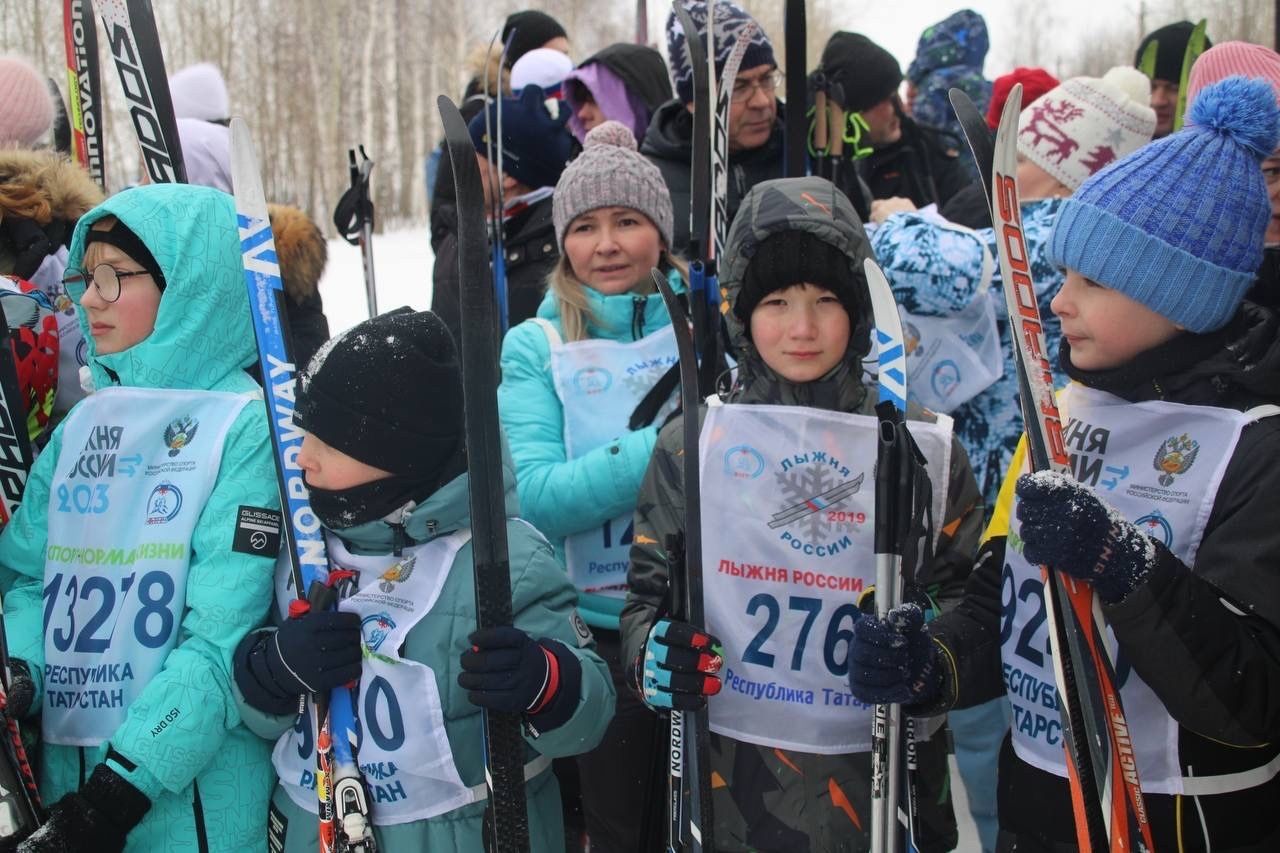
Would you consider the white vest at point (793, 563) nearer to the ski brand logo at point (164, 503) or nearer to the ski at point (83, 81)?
the ski brand logo at point (164, 503)

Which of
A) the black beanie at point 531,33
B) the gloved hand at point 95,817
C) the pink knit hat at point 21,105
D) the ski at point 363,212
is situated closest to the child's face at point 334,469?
the gloved hand at point 95,817

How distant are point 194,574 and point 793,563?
110 cm

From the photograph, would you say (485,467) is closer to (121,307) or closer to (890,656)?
(890,656)

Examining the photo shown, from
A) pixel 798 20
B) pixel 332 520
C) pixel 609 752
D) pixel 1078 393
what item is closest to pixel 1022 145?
pixel 798 20

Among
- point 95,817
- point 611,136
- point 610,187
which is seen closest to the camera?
point 95,817

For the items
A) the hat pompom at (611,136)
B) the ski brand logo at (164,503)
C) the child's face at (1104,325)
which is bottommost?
the ski brand logo at (164,503)

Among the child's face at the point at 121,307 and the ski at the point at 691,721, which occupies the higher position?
the child's face at the point at 121,307

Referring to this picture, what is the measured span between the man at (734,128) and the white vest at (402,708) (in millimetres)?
1896

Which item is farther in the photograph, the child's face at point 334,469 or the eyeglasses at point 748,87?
the eyeglasses at point 748,87

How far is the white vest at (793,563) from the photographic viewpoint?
77.7 inches

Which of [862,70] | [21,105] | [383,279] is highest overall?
[862,70]

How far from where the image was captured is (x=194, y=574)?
1.91 m

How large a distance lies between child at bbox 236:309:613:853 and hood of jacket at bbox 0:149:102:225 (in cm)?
130

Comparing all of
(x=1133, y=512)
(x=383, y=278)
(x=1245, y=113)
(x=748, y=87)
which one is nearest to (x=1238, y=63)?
(x=1245, y=113)
